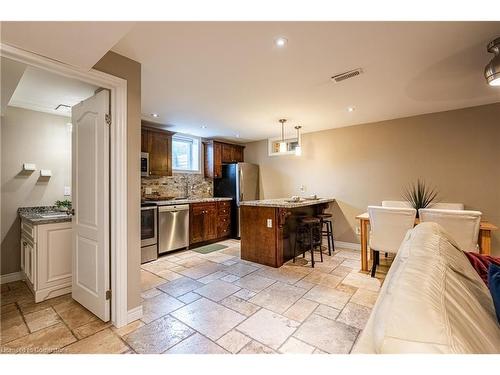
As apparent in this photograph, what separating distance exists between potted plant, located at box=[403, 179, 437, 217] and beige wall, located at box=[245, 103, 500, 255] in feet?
0.33

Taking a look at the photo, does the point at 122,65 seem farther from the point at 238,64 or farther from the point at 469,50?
the point at 469,50

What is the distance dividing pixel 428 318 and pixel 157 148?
4524mm

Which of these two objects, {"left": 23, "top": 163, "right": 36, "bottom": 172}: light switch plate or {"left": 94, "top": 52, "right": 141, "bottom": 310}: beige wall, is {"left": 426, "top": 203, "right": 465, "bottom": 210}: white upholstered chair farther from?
{"left": 23, "top": 163, "right": 36, "bottom": 172}: light switch plate

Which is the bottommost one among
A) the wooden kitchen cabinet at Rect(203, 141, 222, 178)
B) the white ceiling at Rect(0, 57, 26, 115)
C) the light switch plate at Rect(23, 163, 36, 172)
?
the light switch plate at Rect(23, 163, 36, 172)

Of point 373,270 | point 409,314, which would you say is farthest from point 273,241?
point 409,314

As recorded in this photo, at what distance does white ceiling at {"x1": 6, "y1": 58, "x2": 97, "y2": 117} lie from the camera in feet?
7.43

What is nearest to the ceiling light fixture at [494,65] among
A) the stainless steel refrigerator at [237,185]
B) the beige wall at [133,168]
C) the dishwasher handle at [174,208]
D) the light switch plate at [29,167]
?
the beige wall at [133,168]

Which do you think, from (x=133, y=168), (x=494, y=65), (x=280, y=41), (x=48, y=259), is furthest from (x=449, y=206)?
(x=48, y=259)

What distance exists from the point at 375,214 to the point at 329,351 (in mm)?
1813

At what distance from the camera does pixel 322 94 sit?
2.91m

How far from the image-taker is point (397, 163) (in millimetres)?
4031

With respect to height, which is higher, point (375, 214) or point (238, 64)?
point (238, 64)

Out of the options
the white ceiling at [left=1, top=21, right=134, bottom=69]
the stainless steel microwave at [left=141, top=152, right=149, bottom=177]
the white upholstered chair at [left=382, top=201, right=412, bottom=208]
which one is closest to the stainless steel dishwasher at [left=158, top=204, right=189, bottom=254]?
the stainless steel microwave at [left=141, top=152, right=149, bottom=177]
